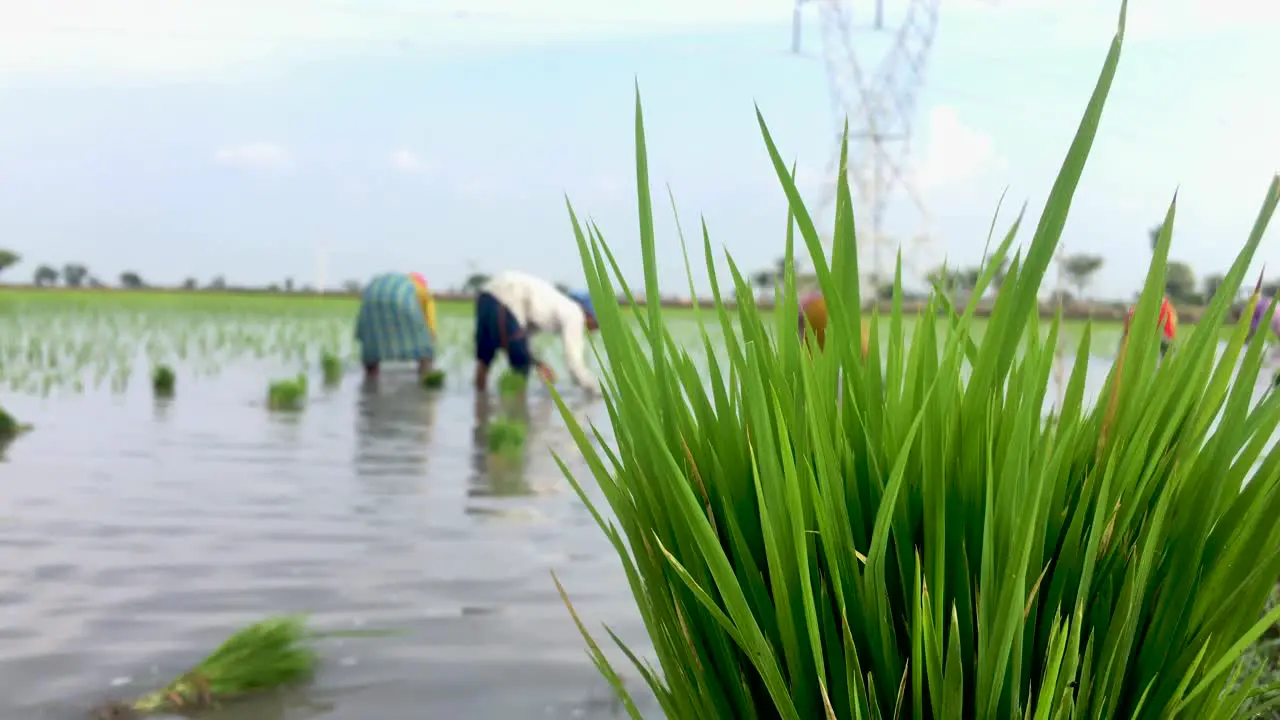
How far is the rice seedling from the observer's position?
113 inches

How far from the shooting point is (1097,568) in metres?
1.18

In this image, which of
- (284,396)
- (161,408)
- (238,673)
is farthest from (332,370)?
(238,673)

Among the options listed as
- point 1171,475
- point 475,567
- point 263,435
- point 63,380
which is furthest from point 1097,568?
point 63,380

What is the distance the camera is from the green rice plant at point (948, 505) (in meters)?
1.08

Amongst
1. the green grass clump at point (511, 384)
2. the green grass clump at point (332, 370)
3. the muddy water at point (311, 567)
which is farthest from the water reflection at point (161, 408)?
the green grass clump at point (511, 384)

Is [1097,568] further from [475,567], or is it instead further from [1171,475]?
[475,567]

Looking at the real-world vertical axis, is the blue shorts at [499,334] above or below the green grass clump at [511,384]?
above

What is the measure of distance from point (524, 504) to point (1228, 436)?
4.90 m

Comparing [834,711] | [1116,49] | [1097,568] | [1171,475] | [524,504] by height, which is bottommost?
[524,504]

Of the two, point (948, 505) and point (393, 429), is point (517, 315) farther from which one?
point (948, 505)

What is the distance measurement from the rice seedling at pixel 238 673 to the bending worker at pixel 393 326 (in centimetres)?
1005

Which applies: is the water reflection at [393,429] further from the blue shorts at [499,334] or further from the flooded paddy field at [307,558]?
the blue shorts at [499,334]

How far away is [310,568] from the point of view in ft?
14.4

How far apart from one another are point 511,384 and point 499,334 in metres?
0.79
